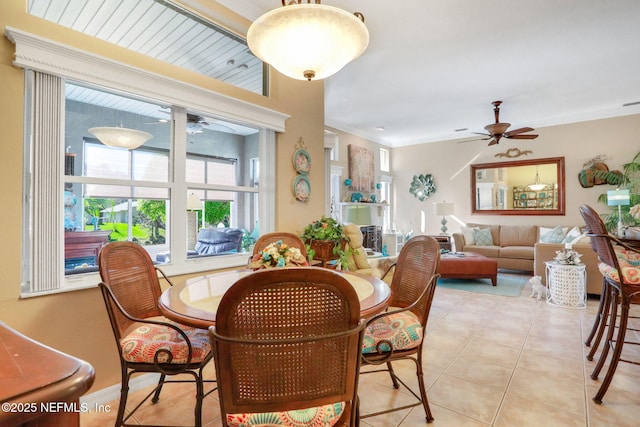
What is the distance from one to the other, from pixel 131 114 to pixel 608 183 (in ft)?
24.4

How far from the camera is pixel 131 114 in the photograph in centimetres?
223

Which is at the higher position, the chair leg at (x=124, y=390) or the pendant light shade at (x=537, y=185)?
the pendant light shade at (x=537, y=185)

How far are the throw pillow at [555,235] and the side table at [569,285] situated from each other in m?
2.10

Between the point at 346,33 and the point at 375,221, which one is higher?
the point at 346,33

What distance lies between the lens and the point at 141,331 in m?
1.62

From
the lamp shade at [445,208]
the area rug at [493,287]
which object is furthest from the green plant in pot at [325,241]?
the lamp shade at [445,208]

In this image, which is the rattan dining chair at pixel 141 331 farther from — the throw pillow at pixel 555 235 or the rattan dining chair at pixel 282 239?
the throw pillow at pixel 555 235

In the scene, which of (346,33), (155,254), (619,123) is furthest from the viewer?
(619,123)

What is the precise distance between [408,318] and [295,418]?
0.96 meters

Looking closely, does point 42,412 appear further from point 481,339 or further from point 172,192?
point 481,339

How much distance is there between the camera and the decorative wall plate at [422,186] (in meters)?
7.77

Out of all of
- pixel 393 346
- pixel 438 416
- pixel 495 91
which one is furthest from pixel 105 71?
pixel 495 91

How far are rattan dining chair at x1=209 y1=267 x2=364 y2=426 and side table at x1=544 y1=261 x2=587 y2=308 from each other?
4.02 m

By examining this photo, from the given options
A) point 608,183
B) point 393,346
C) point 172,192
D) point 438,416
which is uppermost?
point 608,183
